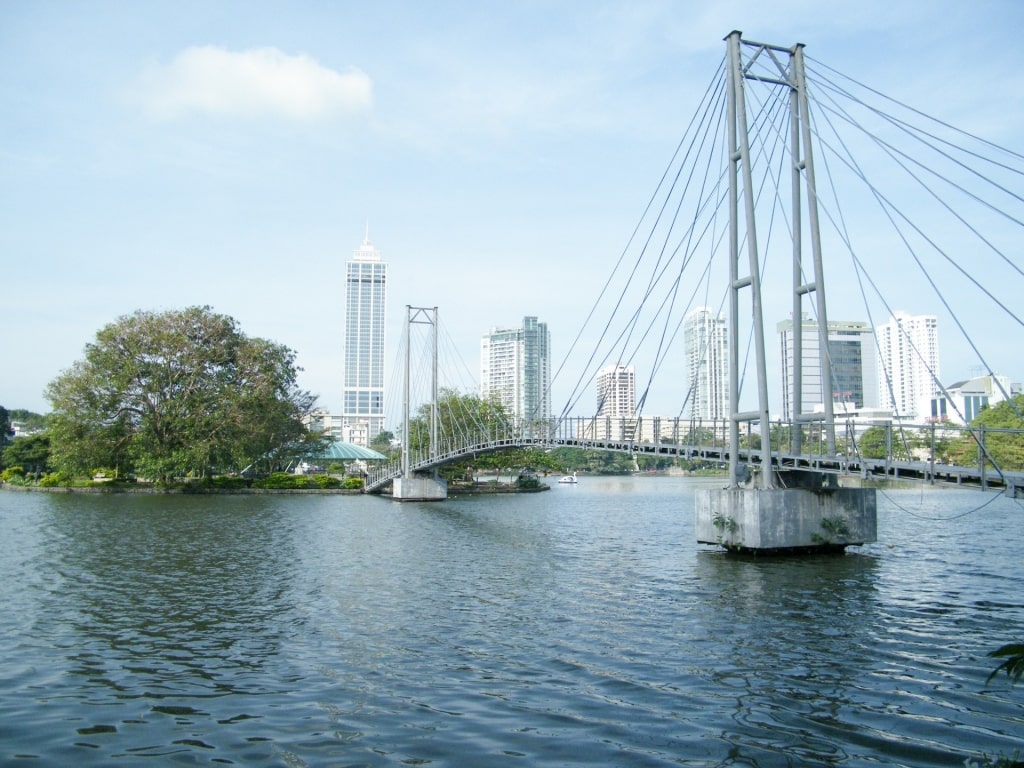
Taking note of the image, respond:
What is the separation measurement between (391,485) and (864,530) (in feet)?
158

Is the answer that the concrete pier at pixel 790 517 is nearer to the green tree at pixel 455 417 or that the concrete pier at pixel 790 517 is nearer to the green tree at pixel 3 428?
the green tree at pixel 455 417

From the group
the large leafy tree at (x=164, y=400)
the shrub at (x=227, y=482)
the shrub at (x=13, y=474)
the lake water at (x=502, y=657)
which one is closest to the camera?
the lake water at (x=502, y=657)

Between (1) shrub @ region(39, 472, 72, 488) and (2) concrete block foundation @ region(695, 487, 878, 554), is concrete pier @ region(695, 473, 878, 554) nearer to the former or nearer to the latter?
(2) concrete block foundation @ region(695, 487, 878, 554)

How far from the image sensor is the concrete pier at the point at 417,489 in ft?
197

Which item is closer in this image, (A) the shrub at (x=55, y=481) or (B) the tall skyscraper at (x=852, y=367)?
(A) the shrub at (x=55, y=481)

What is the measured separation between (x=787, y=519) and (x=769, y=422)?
8.89 ft

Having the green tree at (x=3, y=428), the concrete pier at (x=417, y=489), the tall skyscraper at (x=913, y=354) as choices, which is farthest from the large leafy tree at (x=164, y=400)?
the tall skyscraper at (x=913, y=354)

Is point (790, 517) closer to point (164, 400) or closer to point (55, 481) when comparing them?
point (164, 400)

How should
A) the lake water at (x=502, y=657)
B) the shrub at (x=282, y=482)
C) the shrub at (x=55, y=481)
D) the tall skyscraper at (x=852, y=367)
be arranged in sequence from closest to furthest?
the lake water at (x=502, y=657), the shrub at (x=55, y=481), the shrub at (x=282, y=482), the tall skyscraper at (x=852, y=367)

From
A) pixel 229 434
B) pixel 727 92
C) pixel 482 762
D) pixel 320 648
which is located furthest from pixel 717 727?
pixel 229 434

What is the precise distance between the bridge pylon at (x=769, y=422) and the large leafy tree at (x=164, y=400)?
4492 centimetres

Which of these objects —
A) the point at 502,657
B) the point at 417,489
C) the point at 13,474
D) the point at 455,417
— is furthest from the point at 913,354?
the point at 502,657

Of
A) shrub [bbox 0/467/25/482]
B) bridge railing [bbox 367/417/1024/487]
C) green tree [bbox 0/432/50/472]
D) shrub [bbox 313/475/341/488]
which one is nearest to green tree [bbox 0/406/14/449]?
green tree [bbox 0/432/50/472]

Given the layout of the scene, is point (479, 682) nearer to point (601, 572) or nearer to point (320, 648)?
point (320, 648)
